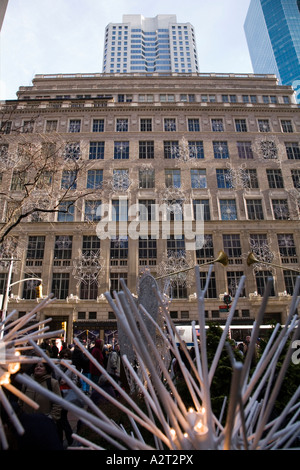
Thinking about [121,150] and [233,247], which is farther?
[121,150]

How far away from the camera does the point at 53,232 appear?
30.4m

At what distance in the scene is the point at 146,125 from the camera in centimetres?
3634

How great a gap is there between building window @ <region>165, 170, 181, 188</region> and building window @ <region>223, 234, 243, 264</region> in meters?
8.09

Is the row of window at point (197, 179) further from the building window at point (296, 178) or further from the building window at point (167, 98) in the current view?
the building window at point (167, 98)

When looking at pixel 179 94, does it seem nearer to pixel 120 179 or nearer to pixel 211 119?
pixel 211 119

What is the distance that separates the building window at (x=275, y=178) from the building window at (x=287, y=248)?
603 centimetres

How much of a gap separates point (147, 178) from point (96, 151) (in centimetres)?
721

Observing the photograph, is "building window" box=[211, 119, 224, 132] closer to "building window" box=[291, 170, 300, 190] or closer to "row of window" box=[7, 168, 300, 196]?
"row of window" box=[7, 168, 300, 196]

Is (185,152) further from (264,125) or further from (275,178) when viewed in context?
(264,125)

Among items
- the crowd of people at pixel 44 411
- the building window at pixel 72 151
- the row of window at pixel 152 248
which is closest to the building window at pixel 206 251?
the row of window at pixel 152 248

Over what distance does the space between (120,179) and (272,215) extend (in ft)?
57.2

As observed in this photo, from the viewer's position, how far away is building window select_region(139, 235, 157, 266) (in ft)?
98.0

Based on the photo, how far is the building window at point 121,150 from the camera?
34.2 m

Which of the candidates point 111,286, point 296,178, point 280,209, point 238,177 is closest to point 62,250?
point 111,286
